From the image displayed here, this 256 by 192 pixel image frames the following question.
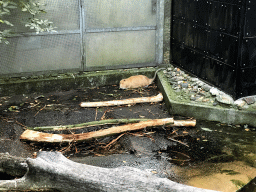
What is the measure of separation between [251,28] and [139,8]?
2718 millimetres

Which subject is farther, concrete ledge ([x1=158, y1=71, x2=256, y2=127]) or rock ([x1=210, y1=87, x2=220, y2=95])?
rock ([x1=210, y1=87, x2=220, y2=95])

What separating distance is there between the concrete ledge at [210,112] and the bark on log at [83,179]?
271 cm

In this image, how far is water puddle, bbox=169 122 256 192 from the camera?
382cm

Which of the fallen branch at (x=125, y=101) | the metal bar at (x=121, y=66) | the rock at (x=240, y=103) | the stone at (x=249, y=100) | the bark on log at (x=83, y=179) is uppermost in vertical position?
the metal bar at (x=121, y=66)

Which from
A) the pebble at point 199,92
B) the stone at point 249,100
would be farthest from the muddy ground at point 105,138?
the stone at point 249,100

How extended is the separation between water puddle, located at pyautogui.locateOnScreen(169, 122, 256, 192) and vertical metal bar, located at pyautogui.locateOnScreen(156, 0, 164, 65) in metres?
2.47

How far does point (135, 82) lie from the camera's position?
6.82 metres

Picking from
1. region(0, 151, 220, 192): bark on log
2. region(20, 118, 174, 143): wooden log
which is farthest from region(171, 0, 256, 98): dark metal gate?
region(0, 151, 220, 192): bark on log

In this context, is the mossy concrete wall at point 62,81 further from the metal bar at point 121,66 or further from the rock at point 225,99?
the rock at point 225,99

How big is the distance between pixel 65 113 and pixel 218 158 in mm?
2830

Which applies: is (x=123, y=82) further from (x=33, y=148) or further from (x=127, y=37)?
(x=33, y=148)

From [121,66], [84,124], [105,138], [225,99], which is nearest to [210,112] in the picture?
[225,99]

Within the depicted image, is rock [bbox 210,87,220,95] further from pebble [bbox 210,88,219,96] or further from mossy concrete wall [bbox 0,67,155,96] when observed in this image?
mossy concrete wall [bbox 0,67,155,96]

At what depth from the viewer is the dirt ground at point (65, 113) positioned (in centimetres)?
453
